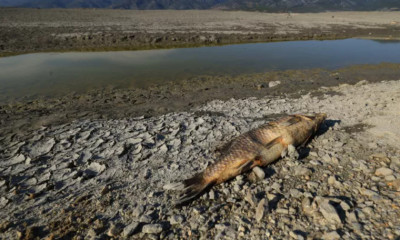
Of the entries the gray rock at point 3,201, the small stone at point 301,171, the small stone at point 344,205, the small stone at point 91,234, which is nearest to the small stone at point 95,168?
the gray rock at point 3,201

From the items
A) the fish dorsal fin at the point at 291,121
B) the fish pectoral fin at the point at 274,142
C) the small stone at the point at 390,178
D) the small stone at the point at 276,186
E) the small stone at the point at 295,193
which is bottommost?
the small stone at the point at 276,186

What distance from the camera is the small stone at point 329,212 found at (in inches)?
129

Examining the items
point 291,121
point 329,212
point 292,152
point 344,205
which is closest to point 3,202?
point 329,212

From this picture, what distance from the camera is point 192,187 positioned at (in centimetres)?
403

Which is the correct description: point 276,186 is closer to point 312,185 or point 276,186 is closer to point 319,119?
point 312,185

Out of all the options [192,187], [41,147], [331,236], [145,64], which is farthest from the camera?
[145,64]

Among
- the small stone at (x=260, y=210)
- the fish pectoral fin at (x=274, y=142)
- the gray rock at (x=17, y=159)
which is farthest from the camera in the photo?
the gray rock at (x=17, y=159)

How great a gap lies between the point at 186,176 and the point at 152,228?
128cm

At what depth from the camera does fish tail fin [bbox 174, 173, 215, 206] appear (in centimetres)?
385

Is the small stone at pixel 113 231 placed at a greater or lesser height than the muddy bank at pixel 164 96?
lesser

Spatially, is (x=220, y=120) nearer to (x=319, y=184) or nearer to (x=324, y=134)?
(x=324, y=134)

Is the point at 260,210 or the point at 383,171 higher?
the point at 383,171

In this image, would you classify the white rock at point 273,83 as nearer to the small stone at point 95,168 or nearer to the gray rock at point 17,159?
the small stone at point 95,168

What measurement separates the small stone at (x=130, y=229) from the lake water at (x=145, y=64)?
7.71m
